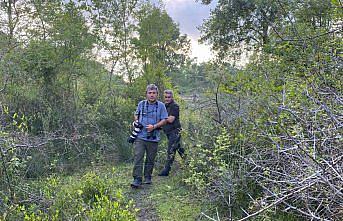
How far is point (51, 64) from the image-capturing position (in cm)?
853

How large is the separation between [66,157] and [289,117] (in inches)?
199

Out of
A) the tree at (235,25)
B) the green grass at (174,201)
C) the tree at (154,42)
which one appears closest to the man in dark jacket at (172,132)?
the green grass at (174,201)

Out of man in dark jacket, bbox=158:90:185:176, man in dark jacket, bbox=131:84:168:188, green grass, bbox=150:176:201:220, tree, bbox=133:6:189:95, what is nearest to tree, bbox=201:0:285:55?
tree, bbox=133:6:189:95

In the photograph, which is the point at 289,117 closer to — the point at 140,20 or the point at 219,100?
the point at 219,100

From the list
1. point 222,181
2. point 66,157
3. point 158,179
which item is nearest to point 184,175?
point 158,179

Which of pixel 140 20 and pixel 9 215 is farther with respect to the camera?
pixel 140 20

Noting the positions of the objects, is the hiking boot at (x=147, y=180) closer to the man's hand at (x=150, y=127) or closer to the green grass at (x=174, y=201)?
the green grass at (x=174, y=201)

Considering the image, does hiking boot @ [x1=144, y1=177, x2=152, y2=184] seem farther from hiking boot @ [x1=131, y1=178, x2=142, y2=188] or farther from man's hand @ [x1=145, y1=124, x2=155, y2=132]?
man's hand @ [x1=145, y1=124, x2=155, y2=132]

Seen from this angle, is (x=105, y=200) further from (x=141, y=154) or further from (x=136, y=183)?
(x=141, y=154)

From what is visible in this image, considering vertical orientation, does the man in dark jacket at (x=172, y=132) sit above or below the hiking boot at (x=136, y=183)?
above

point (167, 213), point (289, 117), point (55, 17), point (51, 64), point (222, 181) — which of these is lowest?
point (167, 213)

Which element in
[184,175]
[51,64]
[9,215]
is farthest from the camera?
[51,64]

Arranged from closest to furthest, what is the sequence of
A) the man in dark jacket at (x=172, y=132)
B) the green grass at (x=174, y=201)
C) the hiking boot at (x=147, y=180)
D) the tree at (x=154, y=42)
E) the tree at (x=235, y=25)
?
the green grass at (x=174, y=201) < the hiking boot at (x=147, y=180) < the man in dark jacket at (x=172, y=132) < the tree at (x=154, y=42) < the tree at (x=235, y=25)

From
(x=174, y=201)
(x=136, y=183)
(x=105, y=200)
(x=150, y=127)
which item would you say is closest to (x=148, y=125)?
(x=150, y=127)
